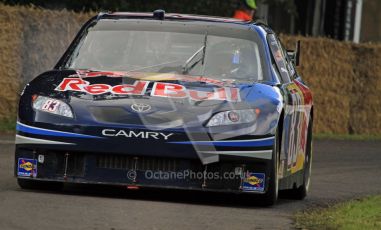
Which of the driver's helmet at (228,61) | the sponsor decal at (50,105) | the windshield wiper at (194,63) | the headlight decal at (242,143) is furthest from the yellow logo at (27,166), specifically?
the driver's helmet at (228,61)

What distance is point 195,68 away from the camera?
1076 centimetres

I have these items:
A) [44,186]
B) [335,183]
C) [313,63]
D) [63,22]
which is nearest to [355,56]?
[313,63]

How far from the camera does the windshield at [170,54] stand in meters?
10.8

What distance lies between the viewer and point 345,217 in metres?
9.76

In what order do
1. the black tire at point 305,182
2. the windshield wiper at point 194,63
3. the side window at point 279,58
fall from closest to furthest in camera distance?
the windshield wiper at point 194,63
the side window at point 279,58
the black tire at point 305,182

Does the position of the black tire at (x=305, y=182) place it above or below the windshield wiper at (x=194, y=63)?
below

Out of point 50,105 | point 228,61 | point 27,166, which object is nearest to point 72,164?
point 27,166

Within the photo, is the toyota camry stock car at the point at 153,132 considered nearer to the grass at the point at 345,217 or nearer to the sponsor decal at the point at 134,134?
the sponsor decal at the point at 134,134

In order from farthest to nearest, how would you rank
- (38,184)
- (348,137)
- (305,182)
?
(348,137) → (305,182) → (38,184)

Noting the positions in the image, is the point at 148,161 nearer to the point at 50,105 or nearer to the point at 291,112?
the point at 50,105

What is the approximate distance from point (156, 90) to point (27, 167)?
1.13m

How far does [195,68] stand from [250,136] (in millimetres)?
1223

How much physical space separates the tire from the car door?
247mm

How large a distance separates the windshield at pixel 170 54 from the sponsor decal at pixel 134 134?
109 cm
